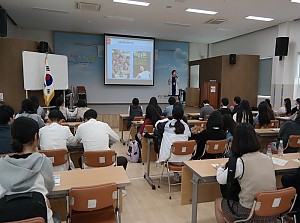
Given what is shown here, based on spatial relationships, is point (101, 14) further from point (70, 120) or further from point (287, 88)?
point (287, 88)

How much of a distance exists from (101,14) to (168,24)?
240cm

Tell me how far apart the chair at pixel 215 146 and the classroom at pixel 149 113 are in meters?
0.02

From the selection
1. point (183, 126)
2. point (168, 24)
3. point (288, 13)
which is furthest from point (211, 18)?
point (183, 126)

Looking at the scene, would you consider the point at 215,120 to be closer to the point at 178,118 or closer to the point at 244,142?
the point at 178,118

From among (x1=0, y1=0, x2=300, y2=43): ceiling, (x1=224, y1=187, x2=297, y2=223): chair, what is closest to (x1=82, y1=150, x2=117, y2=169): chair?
(x1=224, y1=187, x2=297, y2=223): chair

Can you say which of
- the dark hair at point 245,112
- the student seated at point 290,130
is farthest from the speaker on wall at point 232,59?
the student seated at point 290,130

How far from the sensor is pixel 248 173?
1.98 meters

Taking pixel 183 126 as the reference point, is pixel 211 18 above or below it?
above

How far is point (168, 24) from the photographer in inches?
338

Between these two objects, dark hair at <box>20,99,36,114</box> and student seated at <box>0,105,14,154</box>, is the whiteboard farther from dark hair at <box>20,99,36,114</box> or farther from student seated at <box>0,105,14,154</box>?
student seated at <box>0,105,14,154</box>

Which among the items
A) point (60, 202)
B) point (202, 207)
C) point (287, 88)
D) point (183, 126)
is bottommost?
point (202, 207)

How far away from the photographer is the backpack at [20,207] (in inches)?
55.8

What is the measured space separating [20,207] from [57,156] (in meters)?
1.56

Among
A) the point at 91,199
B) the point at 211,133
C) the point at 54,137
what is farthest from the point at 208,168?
the point at 54,137
